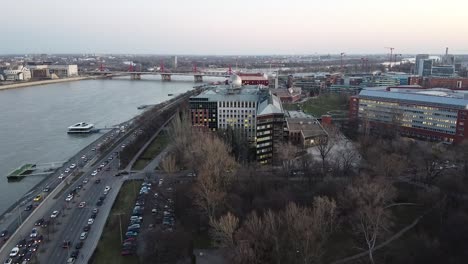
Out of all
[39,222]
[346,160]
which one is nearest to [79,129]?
[39,222]

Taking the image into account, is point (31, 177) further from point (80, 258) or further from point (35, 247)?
point (80, 258)

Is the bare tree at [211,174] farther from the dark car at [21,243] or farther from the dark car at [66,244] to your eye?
the dark car at [21,243]

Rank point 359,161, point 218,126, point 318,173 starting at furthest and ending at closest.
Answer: point 218,126
point 359,161
point 318,173

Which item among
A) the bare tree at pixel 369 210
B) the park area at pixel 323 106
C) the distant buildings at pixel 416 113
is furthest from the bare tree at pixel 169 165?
the park area at pixel 323 106

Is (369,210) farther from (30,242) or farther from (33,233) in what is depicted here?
(33,233)

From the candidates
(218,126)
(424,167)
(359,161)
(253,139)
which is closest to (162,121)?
(218,126)

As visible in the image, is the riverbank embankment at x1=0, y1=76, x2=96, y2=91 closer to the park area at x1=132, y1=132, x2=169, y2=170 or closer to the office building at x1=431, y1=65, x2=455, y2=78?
the park area at x1=132, y1=132, x2=169, y2=170
